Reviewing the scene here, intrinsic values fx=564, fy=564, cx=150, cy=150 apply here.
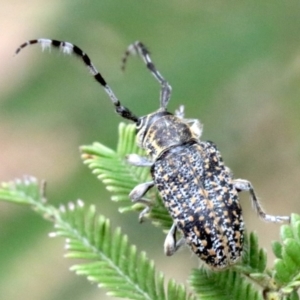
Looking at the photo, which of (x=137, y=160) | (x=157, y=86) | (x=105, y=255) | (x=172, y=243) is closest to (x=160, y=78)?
(x=157, y=86)

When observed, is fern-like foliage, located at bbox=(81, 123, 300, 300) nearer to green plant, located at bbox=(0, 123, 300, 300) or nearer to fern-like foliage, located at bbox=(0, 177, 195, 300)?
green plant, located at bbox=(0, 123, 300, 300)

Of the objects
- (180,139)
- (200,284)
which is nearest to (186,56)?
(180,139)

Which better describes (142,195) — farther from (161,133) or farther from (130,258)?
(161,133)

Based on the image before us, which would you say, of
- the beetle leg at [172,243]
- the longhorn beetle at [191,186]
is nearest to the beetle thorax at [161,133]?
the longhorn beetle at [191,186]

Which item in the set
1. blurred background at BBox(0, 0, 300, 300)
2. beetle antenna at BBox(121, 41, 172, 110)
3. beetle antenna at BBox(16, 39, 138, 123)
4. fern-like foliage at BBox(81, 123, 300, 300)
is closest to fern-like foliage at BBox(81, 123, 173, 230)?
fern-like foliage at BBox(81, 123, 300, 300)

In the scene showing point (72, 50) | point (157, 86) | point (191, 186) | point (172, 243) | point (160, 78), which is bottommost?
point (172, 243)

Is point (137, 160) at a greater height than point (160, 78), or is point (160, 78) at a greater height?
point (160, 78)
